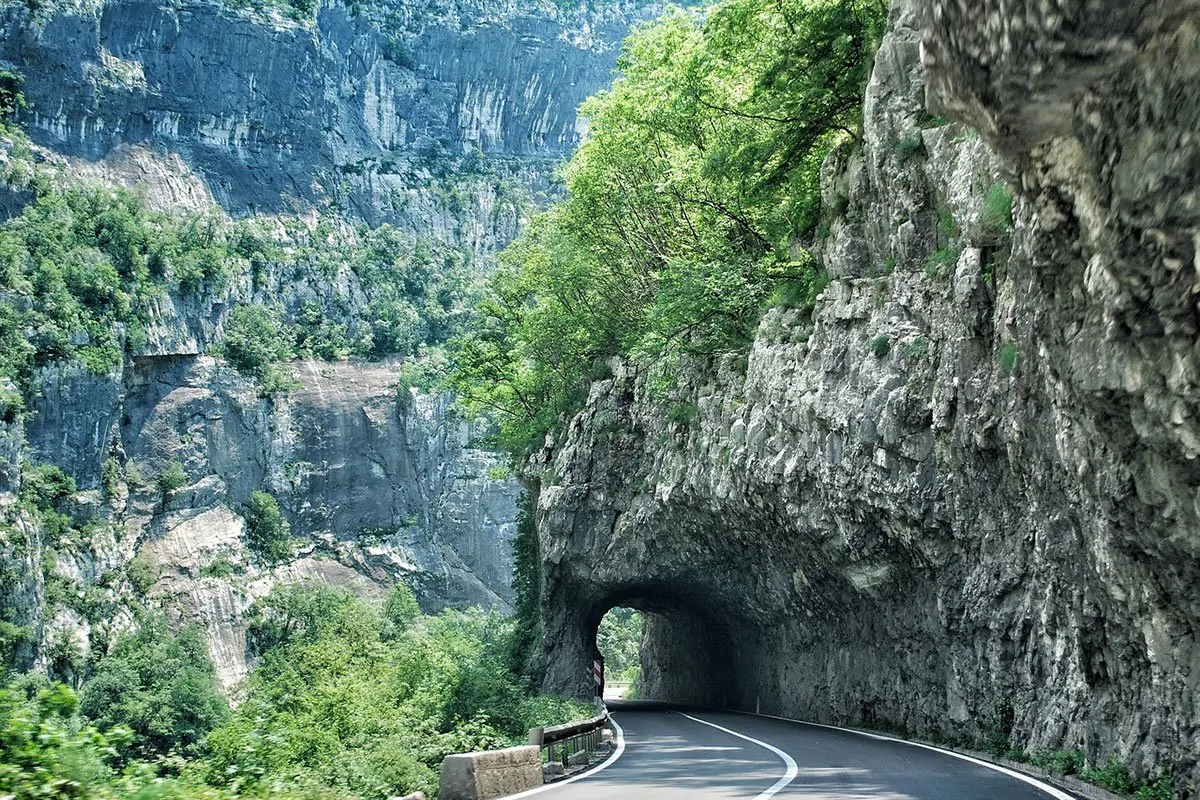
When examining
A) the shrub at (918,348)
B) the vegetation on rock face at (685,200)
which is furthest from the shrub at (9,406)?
the shrub at (918,348)

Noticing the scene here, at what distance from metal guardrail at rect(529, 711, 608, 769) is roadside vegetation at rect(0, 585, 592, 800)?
233 centimetres

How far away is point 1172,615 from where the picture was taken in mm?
10375

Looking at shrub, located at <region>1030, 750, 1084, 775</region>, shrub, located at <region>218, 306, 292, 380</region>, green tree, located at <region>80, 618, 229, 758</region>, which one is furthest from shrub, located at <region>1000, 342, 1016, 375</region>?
shrub, located at <region>218, 306, 292, 380</region>

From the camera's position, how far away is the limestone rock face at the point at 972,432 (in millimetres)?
7797

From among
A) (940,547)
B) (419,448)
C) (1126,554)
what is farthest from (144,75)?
(1126,554)

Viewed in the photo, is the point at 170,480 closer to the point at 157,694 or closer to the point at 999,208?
the point at 157,694

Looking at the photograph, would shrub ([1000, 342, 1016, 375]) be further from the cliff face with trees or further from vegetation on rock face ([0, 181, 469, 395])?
vegetation on rock face ([0, 181, 469, 395])

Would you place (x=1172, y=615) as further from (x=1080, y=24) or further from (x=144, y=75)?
(x=144, y=75)

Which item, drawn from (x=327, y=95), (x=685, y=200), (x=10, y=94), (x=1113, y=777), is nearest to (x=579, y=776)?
(x=1113, y=777)

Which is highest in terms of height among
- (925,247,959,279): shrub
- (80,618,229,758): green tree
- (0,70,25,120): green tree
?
(0,70,25,120): green tree

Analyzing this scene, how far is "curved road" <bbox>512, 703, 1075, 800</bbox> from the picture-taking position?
10867 mm

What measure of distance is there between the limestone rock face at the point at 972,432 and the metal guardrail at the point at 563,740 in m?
6.48

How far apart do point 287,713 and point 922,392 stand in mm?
18587

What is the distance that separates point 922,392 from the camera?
17.7 m
